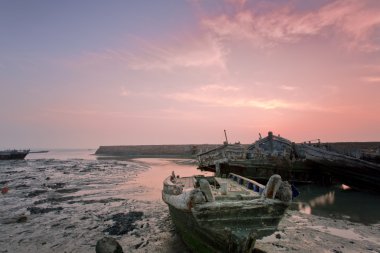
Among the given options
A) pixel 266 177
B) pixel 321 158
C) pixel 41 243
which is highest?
pixel 321 158

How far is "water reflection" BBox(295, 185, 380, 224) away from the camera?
14249mm

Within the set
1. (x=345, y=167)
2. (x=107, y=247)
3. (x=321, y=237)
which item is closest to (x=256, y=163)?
(x=345, y=167)

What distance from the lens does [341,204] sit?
1722 cm

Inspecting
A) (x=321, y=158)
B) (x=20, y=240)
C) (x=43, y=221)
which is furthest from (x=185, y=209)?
(x=321, y=158)

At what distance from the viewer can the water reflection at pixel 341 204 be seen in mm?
14249

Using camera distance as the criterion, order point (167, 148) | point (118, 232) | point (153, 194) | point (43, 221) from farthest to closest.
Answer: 1. point (167, 148)
2. point (153, 194)
3. point (43, 221)
4. point (118, 232)

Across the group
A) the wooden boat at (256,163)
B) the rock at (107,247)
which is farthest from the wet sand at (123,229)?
the wooden boat at (256,163)

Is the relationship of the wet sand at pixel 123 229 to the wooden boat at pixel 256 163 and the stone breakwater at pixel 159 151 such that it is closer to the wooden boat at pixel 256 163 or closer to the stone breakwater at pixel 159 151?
the wooden boat at pixel 256 163

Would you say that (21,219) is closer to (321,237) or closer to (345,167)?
(321,237)

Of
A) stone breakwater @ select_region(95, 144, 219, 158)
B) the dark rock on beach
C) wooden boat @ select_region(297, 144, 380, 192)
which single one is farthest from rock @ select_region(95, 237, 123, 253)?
stone breakwater @ select_region(95, 144, 219, 158)

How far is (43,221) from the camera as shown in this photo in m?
13.9

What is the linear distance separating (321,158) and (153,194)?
14420 mm

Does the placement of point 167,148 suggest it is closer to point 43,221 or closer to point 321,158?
point 321,158

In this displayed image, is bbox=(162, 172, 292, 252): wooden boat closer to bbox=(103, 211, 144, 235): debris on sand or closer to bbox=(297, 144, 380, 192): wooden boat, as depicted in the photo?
bbox=(103, 211, 144, 235): debris on sand
